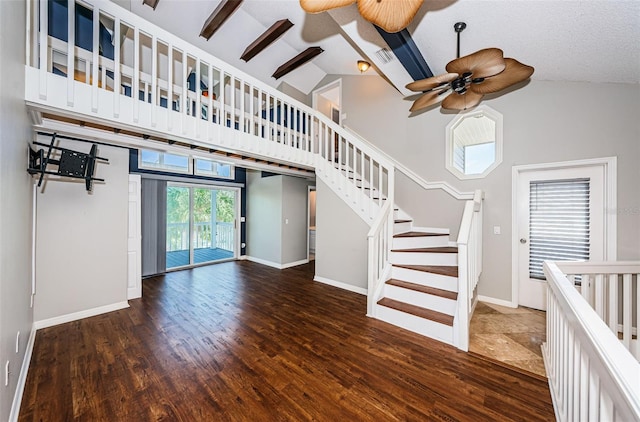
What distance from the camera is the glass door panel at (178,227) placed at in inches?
210

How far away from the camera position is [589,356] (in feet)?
3.52

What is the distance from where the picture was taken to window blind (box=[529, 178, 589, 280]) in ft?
9.71

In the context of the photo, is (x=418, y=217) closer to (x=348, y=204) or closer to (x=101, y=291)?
(x=348, y=204)

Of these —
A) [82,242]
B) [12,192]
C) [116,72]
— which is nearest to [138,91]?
[116,72]

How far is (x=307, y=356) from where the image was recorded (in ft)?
7.31

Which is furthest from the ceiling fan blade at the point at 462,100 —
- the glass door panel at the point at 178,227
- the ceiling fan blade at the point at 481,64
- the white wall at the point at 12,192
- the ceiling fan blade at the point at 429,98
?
the glass door panel at the point at 178,227

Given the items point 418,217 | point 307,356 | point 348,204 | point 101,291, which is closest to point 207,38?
point 348,204

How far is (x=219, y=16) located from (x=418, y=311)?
16.2 feet

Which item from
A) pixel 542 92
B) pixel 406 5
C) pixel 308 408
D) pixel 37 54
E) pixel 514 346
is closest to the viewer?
pixel 406 5

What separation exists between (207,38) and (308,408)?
5441 millimetres

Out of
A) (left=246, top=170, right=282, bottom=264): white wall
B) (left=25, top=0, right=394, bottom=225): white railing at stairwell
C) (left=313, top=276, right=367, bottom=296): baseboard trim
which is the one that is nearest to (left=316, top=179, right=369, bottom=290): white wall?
(left=313, top=276, right=367, bottom=296): baseboard trim

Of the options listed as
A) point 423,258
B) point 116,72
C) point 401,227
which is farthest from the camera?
point 401,227

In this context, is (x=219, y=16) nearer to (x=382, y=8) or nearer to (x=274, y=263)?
(x=382, y=8)

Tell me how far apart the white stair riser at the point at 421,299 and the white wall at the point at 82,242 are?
3.69 m
